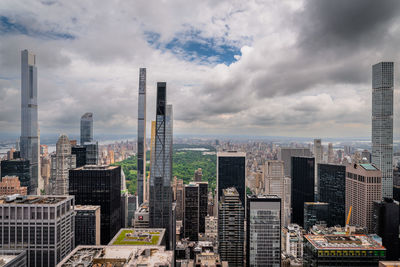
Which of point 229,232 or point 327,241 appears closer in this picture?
point 327,241

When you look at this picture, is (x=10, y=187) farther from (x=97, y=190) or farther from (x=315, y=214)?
(x=315, y=214)

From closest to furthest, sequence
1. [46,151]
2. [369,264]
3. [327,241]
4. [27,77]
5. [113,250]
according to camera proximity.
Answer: [113,250]
[369,264]
[327,241]
[27,77]
[46,151]

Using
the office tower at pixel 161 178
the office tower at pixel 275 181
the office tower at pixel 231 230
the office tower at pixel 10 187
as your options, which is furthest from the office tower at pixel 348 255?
the office tower at pixel 10 187

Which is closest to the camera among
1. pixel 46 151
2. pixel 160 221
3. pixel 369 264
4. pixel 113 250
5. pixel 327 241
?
pixel 113 250

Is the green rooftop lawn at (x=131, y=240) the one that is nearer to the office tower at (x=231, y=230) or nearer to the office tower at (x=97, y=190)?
the office tower at (x=231, y=230)

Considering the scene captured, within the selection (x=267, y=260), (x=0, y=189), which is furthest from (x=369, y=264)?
(x=0, y=189)

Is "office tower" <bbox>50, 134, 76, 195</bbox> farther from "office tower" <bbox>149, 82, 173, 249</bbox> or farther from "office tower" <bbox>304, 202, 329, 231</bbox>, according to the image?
"office tower" <bbox>304, 202, 329, 231</bbox>

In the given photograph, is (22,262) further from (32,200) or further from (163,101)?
(163,101)
